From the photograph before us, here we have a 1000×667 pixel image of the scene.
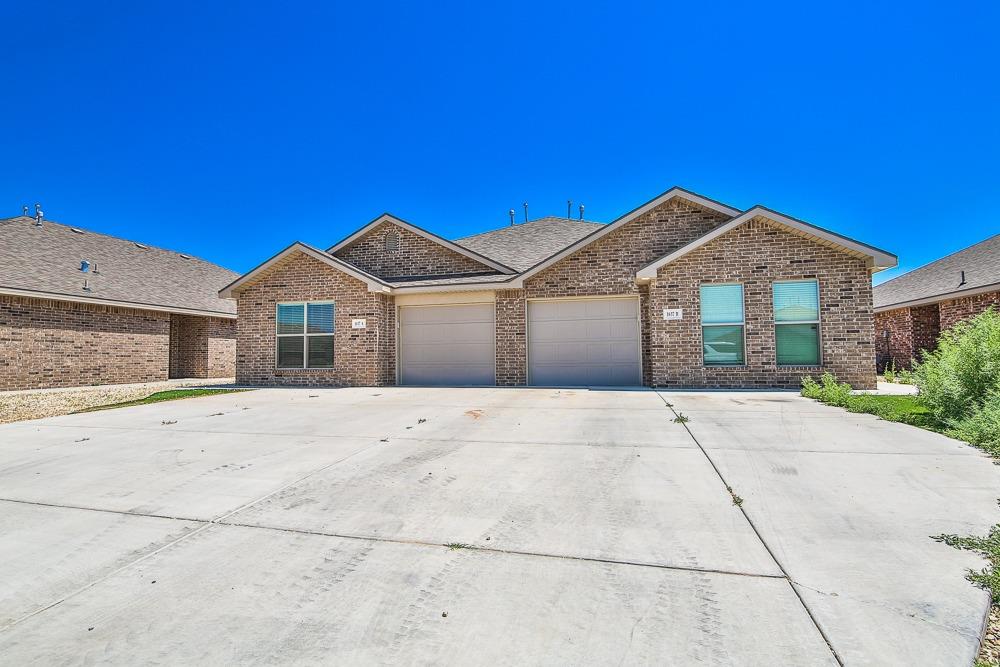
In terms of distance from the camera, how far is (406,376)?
14.4m

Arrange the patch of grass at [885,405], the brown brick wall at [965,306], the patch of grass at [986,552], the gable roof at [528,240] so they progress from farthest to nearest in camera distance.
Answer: the gable roof at [528,240] < the brown brick wall at [965,306] < the patch of grass at [885,405] < the patch of grass at [986,552]

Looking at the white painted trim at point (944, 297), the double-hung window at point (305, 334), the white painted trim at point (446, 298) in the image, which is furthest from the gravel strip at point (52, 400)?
the white painted trim at point (944, 297)

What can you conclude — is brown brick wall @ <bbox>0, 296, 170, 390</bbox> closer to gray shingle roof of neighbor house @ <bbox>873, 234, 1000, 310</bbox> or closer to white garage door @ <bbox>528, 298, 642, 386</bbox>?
white garage door @ <bbox>528, 298, 642, 386</bbox>

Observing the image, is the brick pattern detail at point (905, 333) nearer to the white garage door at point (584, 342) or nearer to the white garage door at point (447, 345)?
the white garage door at point (584, 342)

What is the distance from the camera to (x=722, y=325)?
11.7 metres

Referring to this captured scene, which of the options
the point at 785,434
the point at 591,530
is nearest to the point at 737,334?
the point at 785,434

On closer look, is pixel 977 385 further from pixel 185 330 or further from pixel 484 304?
pixel 185 330

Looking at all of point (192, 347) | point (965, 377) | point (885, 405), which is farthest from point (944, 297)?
point (192, 347)

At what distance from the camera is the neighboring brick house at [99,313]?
45.0ft

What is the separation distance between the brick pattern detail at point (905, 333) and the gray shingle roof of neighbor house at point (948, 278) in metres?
0.54

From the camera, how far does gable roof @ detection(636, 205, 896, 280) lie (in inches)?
425

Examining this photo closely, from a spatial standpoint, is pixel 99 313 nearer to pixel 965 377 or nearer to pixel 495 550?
pixel 495 550

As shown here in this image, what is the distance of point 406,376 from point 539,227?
30.9 feet

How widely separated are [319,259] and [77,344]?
827 cm
